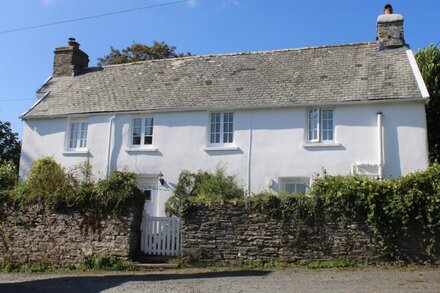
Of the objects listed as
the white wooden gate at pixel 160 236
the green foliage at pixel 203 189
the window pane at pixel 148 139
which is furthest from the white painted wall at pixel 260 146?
the white wooden gate at pixel 160 236

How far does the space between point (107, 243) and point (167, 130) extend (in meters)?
6.66

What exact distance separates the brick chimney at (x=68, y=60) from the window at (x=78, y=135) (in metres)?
4.39

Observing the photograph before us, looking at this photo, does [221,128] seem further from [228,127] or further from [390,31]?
[390,31]

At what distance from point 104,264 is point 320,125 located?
9502 mm

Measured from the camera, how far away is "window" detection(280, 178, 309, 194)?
19.2m

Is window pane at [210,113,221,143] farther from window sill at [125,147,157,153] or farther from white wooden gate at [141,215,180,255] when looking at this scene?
white wooden gate at [141,215,180,255]

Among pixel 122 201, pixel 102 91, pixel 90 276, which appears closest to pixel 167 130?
pixel 102 91

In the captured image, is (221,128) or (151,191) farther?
(151,191)

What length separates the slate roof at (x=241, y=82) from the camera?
1956 centimetres

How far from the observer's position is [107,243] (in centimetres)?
1561

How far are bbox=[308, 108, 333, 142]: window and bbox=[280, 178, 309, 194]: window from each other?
1.62 meters

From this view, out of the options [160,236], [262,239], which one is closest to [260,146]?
[262,239]

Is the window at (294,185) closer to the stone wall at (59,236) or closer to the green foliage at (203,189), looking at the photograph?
the green foliage at (203,189)

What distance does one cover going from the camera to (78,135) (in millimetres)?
22453
